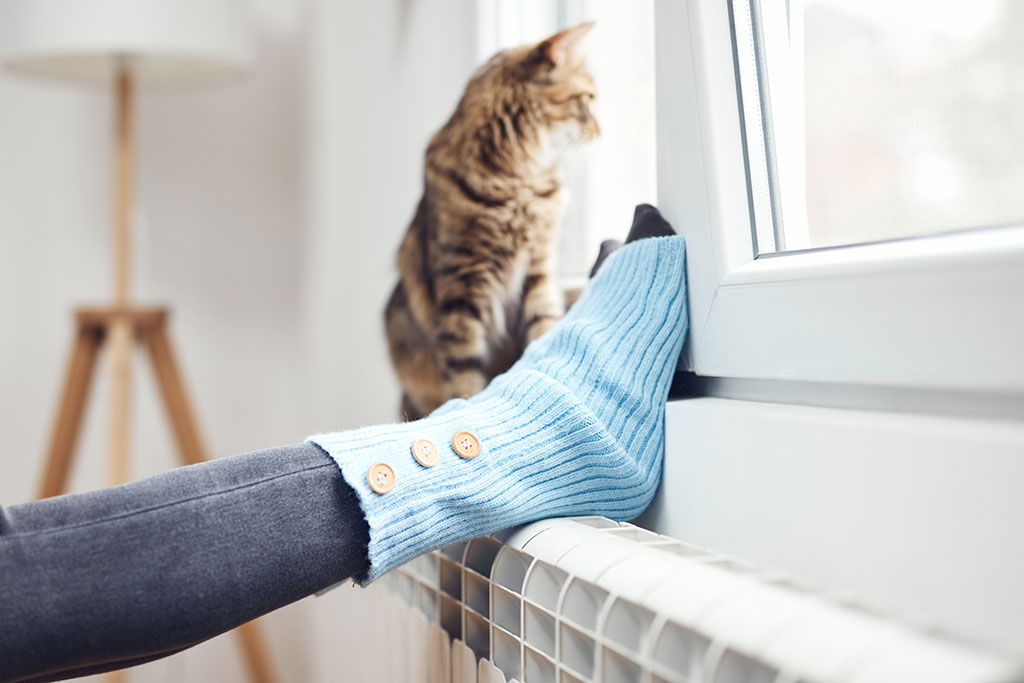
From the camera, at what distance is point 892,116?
496mm

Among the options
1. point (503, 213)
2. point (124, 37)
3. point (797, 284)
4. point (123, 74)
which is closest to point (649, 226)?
point (797, 284)

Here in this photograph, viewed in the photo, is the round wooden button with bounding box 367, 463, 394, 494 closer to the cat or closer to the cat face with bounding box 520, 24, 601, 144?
the cat

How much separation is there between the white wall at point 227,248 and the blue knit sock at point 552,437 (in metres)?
0.90

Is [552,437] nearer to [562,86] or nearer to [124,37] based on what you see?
[562,86]

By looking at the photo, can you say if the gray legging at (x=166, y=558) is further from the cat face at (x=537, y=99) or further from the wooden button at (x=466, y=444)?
the cat face at (x=537, y=99)

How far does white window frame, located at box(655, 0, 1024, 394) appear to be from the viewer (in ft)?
1.32

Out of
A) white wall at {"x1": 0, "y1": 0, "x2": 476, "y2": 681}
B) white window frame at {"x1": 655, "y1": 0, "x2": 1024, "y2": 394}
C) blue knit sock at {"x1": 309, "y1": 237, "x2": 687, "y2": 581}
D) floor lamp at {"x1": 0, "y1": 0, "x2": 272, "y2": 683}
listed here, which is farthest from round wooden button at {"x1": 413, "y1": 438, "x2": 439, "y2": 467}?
floor lamp at {"x1": 0, "y1": 0, "x2": 272, "y2": 683}

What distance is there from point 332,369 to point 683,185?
3.78 feet

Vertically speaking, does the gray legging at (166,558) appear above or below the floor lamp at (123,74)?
below

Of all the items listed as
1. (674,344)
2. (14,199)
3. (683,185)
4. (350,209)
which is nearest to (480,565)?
(674,344)

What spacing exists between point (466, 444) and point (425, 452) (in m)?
0.03

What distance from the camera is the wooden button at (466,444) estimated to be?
52cm

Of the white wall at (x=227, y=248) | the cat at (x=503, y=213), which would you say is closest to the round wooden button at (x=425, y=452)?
the cat at (x=503, y=213)

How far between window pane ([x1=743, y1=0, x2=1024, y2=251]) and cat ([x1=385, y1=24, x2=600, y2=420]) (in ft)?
1.08
